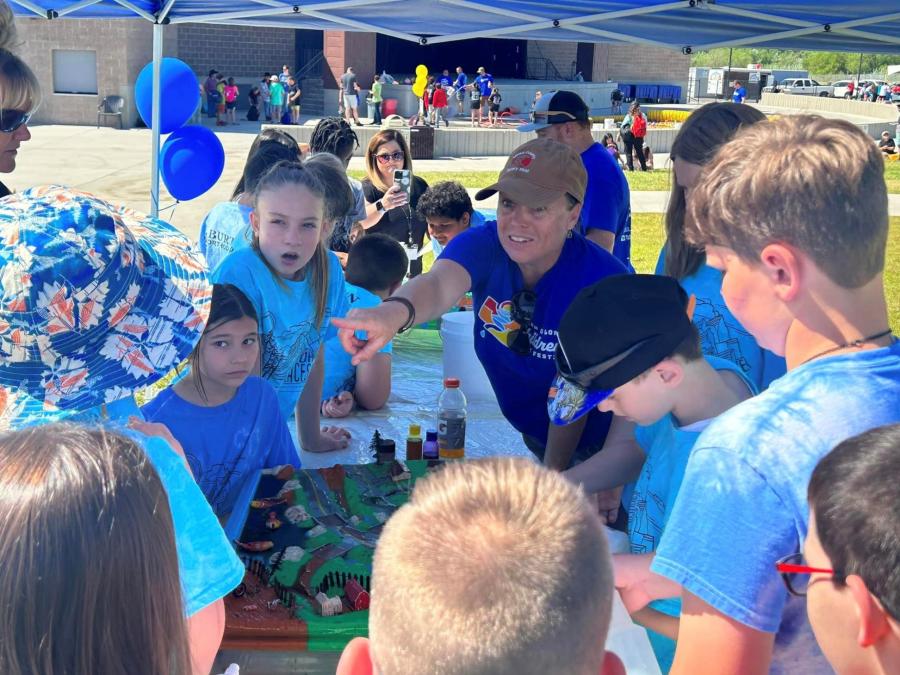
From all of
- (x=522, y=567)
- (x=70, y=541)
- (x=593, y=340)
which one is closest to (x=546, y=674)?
(x=522, y=567)

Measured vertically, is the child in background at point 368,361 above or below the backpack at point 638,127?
below

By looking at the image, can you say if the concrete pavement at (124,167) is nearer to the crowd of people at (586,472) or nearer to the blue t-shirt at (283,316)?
the blue t-shirt at (283,316)

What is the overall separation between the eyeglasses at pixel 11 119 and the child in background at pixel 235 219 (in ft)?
2.91

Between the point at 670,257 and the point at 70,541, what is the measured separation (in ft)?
7.08

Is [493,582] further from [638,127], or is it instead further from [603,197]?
[638,127]

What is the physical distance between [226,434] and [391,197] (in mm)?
3227

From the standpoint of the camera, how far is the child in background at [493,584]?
917mm

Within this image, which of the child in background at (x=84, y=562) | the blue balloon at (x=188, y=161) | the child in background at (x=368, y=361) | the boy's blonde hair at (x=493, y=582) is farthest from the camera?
the blue balloon at (x=188, y=161)

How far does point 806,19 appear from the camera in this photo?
492 cm

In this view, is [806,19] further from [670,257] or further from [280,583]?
[280,583]

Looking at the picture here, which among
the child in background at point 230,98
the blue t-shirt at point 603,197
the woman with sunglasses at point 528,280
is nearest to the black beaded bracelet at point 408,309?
the woman with sunglasses at point 528,280

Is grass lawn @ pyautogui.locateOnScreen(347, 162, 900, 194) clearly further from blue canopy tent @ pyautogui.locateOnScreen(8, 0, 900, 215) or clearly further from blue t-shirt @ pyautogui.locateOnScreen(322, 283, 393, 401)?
blue t-shirt @ pyautogui.locateOnScreen(322, 283, 393, 401)

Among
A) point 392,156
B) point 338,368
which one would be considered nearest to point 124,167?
point 392,156

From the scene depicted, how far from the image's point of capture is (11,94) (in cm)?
300
